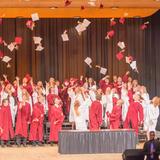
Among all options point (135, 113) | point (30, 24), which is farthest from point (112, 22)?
point (135, 113)

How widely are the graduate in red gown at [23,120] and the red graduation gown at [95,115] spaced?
1778 millimetres

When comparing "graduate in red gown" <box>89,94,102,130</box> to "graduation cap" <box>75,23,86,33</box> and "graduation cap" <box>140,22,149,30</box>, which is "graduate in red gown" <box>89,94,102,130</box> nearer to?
"graduation cap" <box>75,23,86,33</box>

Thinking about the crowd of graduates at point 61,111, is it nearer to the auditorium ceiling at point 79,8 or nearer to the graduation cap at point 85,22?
the auditorium ceiling at point 79,8

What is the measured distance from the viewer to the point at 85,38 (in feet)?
69.9

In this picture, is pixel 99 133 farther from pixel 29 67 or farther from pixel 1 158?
pixel 29 67

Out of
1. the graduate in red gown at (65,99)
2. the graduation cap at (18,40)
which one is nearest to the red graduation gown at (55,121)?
the graduate in red gown at (65,99)

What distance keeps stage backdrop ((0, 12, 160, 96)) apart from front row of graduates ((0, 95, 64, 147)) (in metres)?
4.78

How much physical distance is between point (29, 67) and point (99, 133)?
7197mm

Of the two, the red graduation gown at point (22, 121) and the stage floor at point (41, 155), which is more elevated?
the red graduation gown at point (22, 121)

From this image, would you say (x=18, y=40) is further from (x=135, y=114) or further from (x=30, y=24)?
(x=135, y=114)

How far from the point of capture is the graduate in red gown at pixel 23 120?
52.5 ft

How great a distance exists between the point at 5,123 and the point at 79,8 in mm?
5314

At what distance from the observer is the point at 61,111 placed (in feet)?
53.8

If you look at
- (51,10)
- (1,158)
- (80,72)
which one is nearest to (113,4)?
(51,10)
